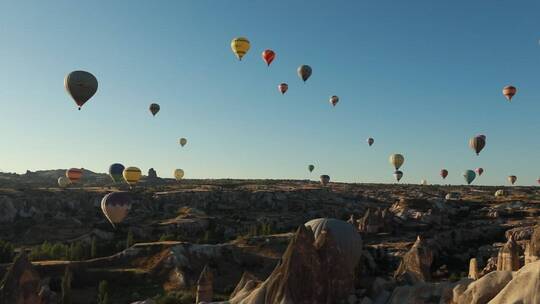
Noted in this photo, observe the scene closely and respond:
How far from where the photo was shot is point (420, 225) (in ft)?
302

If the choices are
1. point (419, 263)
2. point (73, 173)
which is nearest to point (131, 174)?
point (73, 173)

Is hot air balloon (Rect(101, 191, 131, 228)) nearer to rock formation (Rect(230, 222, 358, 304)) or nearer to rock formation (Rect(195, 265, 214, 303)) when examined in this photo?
rock formation (Rect(195, 265, 214, 303))

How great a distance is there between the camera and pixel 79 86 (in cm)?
5572

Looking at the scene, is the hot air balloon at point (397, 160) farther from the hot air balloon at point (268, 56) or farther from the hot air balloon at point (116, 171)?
the hot air balloon at point (116, 171)

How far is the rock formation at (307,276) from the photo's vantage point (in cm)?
2828

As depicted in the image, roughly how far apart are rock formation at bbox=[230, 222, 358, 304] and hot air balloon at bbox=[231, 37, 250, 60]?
148ft

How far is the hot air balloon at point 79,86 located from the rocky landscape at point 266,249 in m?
18.3

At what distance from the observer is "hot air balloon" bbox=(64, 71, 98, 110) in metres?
55.8

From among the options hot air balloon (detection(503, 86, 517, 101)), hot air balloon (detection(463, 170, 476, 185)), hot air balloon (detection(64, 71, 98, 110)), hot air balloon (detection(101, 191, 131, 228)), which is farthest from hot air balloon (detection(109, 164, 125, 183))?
hot air balloon (detection(463, 170, 476, 185))

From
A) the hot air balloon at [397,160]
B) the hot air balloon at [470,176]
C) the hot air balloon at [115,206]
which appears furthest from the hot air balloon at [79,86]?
the hot air balloon at [470,176]

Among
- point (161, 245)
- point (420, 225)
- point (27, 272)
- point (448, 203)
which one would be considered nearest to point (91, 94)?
point (161, 245)

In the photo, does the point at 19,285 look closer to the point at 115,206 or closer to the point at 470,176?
the point at 115,206

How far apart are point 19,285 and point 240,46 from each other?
4584 centimetres

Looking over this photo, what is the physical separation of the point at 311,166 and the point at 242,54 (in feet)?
356
